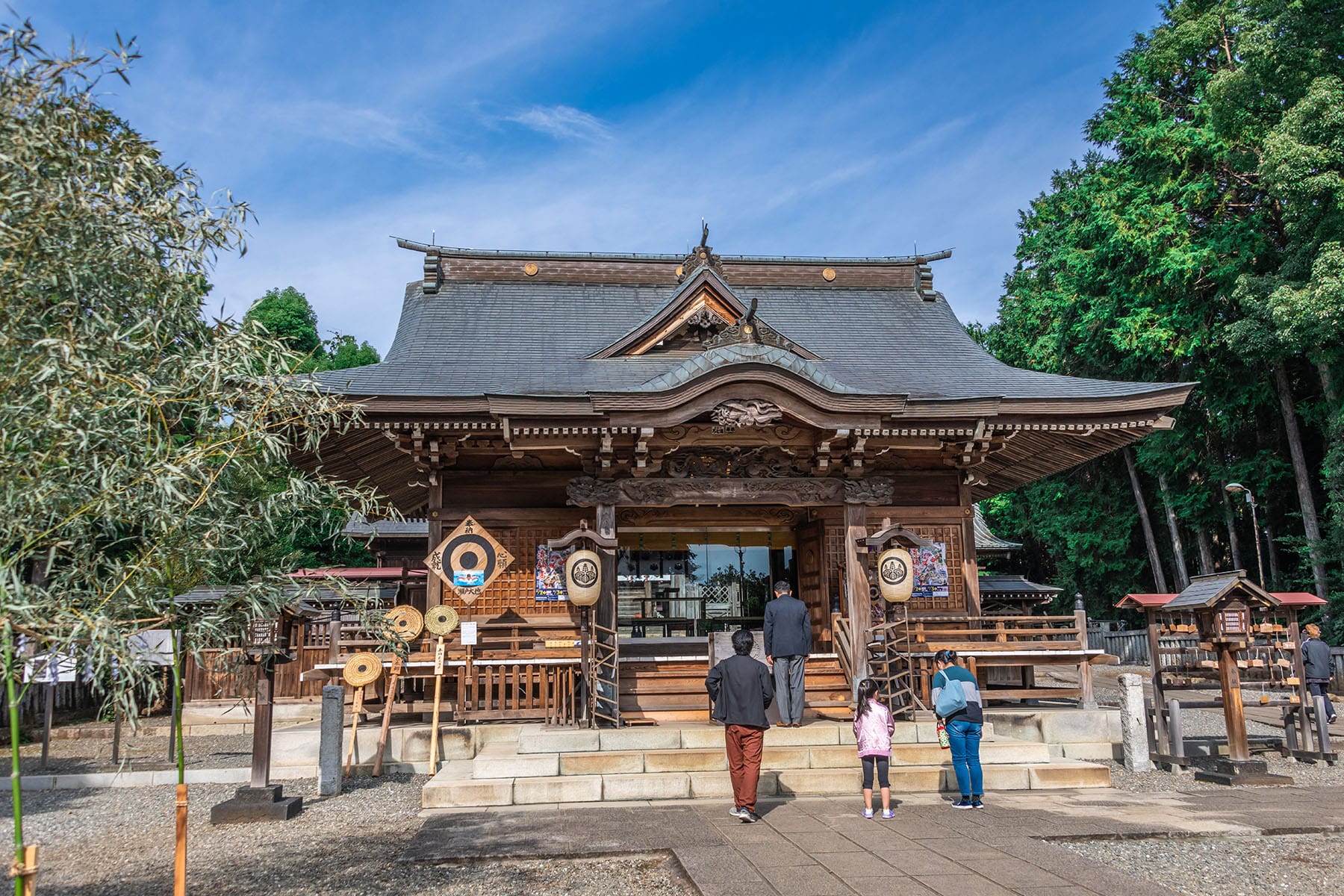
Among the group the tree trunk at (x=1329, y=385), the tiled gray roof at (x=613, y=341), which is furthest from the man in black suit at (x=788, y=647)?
the tree trunk at (x=1329, y=385)

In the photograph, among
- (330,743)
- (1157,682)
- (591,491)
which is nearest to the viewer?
(330,743)

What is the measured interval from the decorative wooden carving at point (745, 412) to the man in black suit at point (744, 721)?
4253 millimetres

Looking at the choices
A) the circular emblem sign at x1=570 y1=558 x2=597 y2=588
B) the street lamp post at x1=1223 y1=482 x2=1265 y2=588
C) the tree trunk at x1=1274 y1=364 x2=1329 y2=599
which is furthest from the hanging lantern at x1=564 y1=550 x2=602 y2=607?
the street lamp post at x1=1223 y1=482 x2=1265 y2=588

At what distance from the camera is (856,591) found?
1134 cm

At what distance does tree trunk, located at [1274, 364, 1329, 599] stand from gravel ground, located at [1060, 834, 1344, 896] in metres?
16.4

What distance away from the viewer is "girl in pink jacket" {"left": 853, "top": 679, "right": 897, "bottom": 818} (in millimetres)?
7191

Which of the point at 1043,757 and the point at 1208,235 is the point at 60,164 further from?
the point at 1208,235

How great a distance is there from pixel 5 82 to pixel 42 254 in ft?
2.68

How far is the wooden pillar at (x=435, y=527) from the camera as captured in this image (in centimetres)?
1187

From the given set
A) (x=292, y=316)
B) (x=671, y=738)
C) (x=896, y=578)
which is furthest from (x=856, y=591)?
(x=292, y=316)

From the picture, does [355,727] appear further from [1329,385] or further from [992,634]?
[1329,385]

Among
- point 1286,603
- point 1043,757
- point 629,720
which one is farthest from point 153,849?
point 1286,603

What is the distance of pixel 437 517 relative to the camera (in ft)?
39.8

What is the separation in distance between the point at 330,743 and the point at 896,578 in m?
6.50
